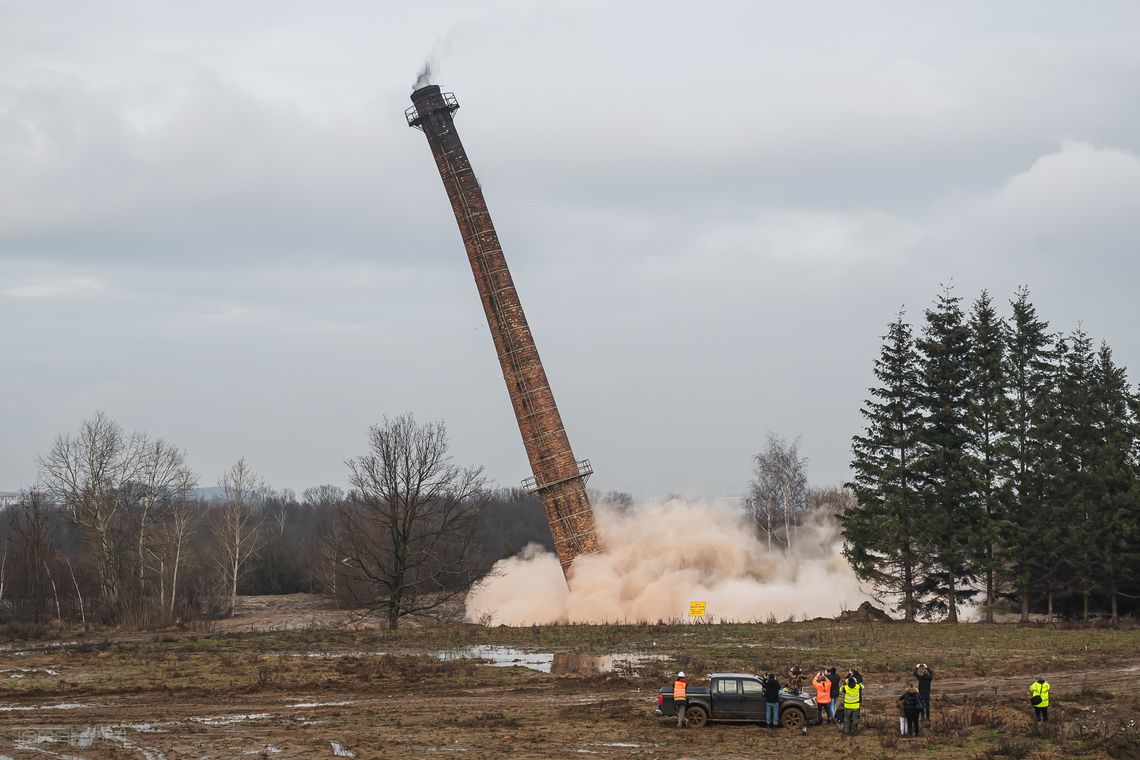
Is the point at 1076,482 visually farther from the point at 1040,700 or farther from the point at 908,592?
the point at 1040,700

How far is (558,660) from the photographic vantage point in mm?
30953

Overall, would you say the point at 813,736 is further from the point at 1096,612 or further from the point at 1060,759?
the point at 1096,612

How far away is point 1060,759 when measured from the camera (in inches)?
690

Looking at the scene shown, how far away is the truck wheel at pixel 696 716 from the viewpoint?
70.8ft

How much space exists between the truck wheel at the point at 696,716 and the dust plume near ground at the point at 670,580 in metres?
20.4

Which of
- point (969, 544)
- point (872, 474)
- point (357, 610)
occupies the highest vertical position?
point (872, 474)

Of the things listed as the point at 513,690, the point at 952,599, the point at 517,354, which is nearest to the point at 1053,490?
the point at 952,599

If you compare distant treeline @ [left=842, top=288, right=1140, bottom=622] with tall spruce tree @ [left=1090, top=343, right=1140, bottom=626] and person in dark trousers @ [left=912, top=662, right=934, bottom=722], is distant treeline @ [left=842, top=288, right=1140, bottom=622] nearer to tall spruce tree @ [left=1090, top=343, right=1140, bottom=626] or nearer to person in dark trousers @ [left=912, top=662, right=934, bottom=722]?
tall spruce tree @ [left=1090, top=343, right=1140, bottom=626]

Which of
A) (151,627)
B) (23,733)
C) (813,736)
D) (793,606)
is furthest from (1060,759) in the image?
(151,627)

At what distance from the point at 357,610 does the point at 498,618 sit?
1470 cm

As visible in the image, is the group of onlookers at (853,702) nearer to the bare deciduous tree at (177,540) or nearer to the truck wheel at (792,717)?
the truck wheel at (792,717)

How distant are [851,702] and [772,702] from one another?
1.70m

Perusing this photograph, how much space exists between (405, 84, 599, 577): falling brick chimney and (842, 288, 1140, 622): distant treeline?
1112cm

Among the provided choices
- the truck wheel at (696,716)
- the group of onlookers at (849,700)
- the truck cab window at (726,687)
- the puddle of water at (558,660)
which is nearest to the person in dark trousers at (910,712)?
the group of onlookers at (849,700)
